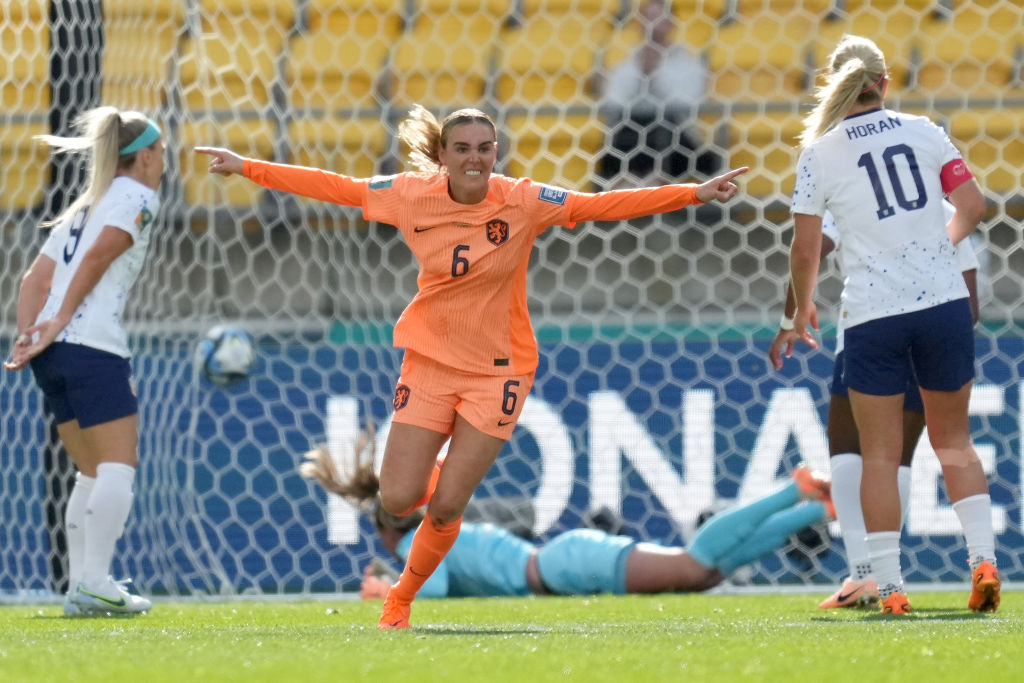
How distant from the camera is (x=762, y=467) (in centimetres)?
593

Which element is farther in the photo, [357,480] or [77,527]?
[357,480]

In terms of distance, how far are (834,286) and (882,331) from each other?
2.70 meters

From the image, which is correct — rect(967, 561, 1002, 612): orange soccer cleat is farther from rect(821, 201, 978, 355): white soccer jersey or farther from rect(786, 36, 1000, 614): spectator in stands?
rect(821, 201, 978, 355): white soccer jersey

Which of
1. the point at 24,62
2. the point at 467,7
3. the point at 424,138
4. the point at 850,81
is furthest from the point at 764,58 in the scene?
the point at 424,138

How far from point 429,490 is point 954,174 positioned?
1.68 meters

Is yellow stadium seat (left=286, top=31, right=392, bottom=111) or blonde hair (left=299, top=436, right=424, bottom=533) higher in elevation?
yellow stadium seat (left=286, top=31, right=392, bottom=111)

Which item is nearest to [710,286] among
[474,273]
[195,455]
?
[195,455]

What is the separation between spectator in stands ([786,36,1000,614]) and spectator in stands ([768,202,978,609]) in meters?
0.34

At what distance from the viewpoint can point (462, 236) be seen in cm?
379

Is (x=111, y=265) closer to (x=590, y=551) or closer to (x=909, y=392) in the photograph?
(x=590, y=551)

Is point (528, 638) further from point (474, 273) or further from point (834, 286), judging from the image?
point (834, 286)

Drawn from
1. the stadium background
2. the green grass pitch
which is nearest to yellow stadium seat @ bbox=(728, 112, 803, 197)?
the stadium background

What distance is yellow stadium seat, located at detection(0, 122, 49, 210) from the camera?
693cm

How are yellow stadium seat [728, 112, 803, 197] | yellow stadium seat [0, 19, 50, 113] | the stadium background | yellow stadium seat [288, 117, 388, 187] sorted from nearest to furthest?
the stadium background < yellow stadium seat [0, 19, 50, 113] < yellow stadium seat [728, 112, 803, 197] < yellow stadium seat [288, 117, 388, 187]
